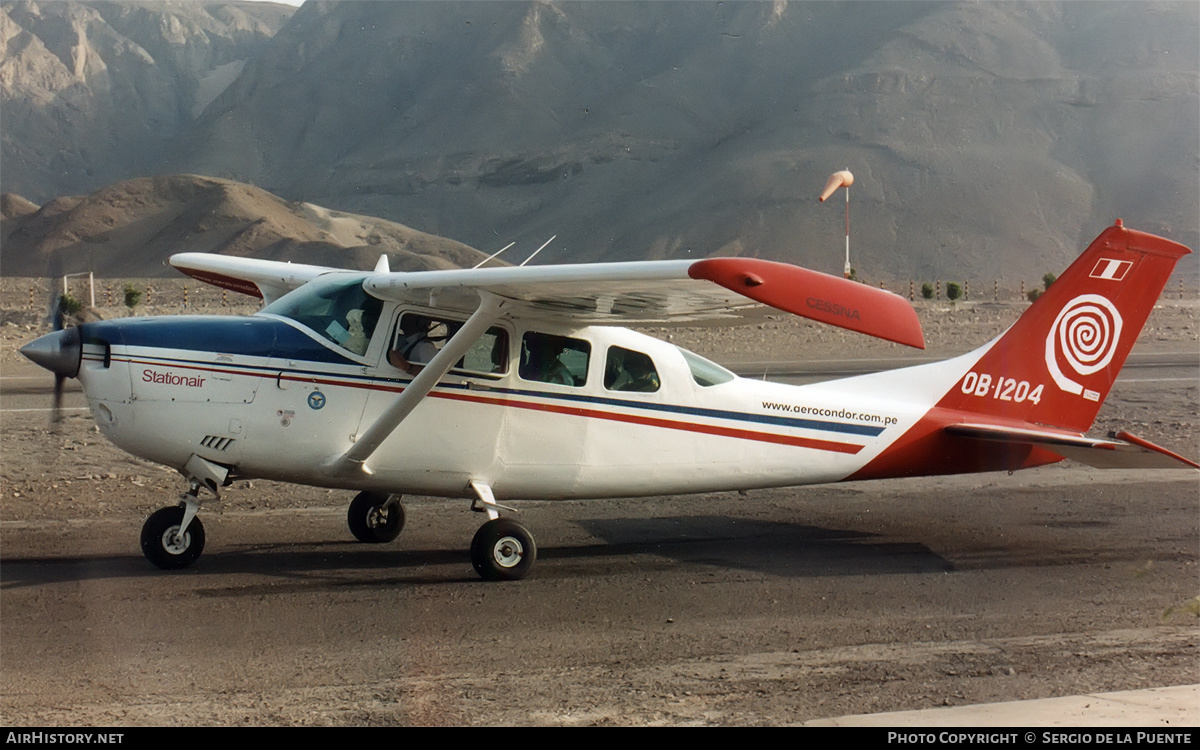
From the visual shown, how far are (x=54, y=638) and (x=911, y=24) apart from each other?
131322 mm

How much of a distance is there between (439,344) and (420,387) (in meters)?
0.59

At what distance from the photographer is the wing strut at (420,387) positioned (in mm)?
8234

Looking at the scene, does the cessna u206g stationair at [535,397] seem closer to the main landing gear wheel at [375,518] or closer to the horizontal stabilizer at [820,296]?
the main landing gear wheel at [375,518]

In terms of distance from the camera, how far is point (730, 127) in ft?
392

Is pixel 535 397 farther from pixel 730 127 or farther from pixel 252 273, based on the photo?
pixel 730 127

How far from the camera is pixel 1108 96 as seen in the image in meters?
113

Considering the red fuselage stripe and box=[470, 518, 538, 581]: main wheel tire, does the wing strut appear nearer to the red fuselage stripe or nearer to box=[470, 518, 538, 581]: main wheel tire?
the red fuselage stripe

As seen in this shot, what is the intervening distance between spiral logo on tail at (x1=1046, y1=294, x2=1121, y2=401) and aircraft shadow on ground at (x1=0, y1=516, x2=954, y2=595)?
84.1 inches

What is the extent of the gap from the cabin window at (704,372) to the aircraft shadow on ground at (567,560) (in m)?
1.53

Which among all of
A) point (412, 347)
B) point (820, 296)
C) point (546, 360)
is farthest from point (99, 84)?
point (820, 296)

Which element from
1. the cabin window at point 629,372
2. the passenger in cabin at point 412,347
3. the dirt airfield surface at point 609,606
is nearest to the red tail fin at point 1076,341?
the dirt airfield surface at point 609,606

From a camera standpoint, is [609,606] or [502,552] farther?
[502,552]

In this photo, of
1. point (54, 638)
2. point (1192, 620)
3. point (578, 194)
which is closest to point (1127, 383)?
point (1192, 620)

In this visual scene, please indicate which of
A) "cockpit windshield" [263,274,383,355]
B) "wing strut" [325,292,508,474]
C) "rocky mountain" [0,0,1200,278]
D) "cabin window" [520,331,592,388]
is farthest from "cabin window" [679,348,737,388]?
"rocky mountain" [0,0,1200,278]
